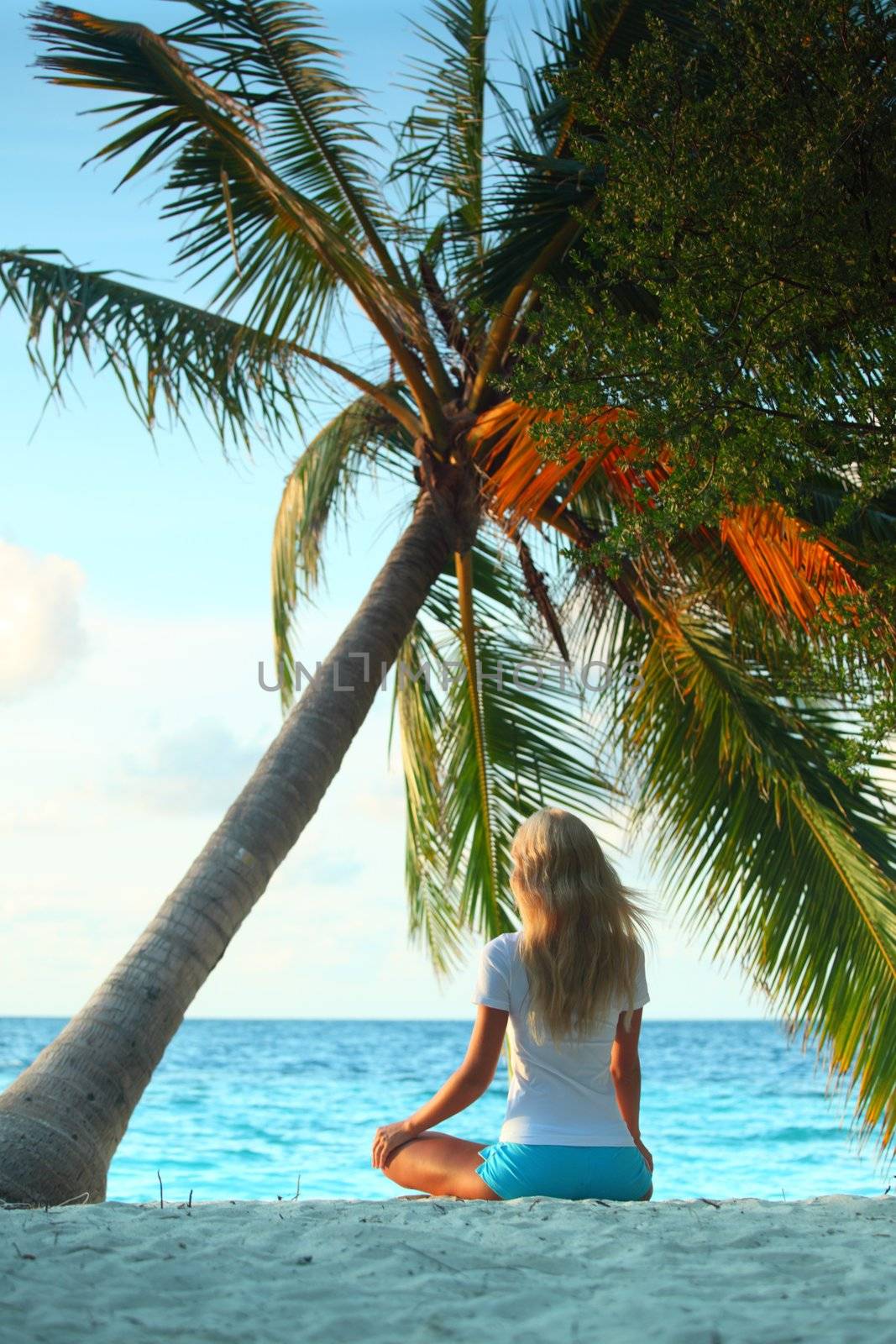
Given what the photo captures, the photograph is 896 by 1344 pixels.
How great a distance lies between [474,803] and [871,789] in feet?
8.88

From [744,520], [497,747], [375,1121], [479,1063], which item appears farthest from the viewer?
[375,1121]

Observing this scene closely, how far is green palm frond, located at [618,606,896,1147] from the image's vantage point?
6.11m

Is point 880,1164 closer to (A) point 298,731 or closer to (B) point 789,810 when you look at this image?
(B) point 789,810

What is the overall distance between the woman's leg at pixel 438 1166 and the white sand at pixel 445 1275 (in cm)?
32

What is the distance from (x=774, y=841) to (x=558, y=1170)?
378 cm

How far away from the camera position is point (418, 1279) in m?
2.48

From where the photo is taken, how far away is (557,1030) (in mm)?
3371

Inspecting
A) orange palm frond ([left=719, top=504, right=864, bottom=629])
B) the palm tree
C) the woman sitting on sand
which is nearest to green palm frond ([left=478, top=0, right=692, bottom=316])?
the palm tree

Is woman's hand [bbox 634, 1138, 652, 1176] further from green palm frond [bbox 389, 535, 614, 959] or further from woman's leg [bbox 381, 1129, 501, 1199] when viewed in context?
green palm frond [bbox 389, 535, 614, 959]

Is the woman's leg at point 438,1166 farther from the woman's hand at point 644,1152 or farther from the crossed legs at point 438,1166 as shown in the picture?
the woman's hand at point 644,1152

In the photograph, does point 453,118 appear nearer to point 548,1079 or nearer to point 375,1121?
point 548,1079

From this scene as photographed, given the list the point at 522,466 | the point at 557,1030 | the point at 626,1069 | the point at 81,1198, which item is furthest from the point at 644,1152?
the point at 522,466

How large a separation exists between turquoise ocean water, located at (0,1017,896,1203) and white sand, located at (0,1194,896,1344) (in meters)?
1.89

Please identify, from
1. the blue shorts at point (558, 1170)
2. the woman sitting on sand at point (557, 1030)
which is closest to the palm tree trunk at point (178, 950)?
the woman sitting on sand at point (557, 1030)
